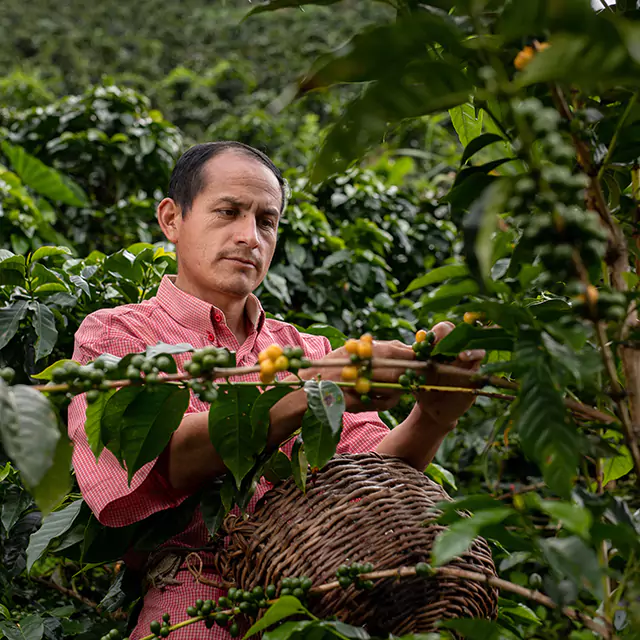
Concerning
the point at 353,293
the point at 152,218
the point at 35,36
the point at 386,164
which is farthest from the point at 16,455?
the point at 35,36

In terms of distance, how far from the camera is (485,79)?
718mm

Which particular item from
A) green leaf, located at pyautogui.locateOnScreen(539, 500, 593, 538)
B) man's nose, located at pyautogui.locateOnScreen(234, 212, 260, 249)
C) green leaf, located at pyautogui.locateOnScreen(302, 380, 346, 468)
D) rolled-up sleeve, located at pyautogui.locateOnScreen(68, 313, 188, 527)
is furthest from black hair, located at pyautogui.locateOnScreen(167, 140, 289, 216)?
green leaf, located at pyautogui.locateOnScreen(539, 500, 593, 538)

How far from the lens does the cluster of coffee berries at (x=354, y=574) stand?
37.8 inches

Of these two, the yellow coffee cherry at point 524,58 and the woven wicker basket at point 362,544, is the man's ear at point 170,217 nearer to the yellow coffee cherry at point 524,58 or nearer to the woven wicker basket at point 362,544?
the woven wicker basket at point 362,544

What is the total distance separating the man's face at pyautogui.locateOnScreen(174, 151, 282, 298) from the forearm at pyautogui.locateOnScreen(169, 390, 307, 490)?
422mm

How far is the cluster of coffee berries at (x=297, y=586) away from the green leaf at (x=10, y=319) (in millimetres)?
950

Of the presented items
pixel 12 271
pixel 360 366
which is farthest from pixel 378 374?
pixel 12 271

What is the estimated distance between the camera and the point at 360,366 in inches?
35.9

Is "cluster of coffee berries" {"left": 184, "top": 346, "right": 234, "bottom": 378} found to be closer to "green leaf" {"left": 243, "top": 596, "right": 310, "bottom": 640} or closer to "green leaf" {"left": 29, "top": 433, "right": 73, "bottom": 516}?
"green leaf" {"left": 29, "top": 433, "right": 73, "bottom": 516}

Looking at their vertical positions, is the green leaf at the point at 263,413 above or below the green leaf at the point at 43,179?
above

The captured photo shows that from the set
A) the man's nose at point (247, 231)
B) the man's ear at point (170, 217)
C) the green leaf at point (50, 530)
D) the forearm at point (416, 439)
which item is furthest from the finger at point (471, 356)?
the man's ear at point (170, 217)

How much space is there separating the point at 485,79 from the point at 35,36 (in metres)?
6.42

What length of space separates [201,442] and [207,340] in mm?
393

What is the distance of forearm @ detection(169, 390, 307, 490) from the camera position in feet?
3.59
